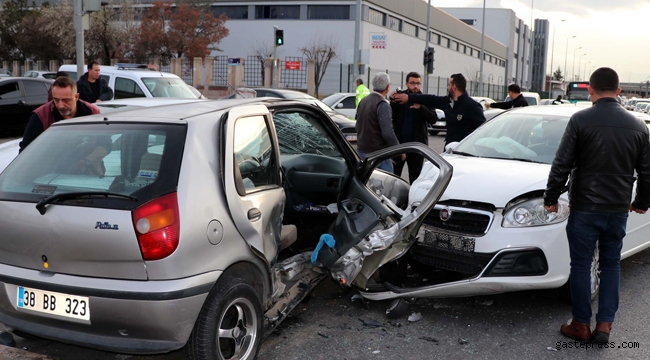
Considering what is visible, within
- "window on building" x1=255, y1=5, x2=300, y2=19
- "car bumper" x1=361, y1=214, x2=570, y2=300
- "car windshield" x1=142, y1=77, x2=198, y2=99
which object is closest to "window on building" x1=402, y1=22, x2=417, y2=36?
"window on building" x1=255, y1=5, x2=300, y2=19

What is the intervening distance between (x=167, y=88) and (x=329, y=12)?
39020mm

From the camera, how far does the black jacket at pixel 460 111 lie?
7277 mm

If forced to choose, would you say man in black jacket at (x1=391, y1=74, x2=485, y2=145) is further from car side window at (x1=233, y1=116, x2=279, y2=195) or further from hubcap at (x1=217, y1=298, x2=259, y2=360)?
hubcap at (x1=217, y1=298, x2=259, y2=360)

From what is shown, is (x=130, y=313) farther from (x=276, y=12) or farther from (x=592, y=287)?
(x=276, y=12)

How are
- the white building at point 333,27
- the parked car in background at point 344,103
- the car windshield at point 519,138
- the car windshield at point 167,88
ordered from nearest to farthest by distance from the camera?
the car windshield at point 519,138 → the car windshield at point 167,88 → the parked car in background at point 344,103 → the white building at point 333,27

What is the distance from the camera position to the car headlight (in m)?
4.45

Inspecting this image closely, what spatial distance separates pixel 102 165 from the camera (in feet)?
11.0

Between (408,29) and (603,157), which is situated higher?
(408,29)

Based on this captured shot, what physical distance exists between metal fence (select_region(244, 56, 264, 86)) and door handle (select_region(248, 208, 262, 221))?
119 feet

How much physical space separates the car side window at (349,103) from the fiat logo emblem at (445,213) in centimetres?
1600

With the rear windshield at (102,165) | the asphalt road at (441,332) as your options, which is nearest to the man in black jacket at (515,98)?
the asphalt road at (441,332)

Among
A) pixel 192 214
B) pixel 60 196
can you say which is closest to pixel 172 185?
pixel 192 214

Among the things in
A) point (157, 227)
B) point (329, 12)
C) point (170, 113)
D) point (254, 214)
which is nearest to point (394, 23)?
point (329, 12)

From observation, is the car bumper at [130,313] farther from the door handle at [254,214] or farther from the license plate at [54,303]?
the door handle at [254,214]
